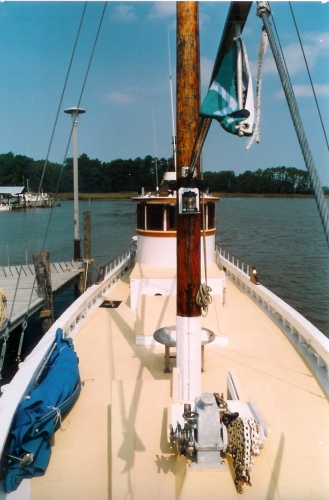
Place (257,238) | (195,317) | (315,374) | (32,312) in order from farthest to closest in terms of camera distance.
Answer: (257,238), (32,312), (315,374), (195,317)

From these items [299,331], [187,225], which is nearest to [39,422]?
[187,225]

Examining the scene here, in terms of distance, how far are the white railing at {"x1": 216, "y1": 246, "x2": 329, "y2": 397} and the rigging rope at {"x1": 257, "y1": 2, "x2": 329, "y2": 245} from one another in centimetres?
376

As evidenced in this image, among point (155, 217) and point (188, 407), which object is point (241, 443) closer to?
point (188, 407)

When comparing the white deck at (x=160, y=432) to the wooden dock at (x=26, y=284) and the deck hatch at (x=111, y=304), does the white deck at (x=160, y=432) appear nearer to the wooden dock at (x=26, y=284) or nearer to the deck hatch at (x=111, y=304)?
the deck hatch at (x=111, y=304)

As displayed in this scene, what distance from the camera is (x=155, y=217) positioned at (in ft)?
33.0

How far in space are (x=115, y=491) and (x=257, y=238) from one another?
1346 inches

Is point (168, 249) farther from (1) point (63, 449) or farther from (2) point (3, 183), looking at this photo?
(2) point (3, 183)

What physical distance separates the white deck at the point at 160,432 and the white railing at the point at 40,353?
1.73 ft

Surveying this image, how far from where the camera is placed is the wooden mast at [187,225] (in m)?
3.78

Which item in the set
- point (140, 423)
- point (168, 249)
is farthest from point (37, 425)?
point (168, 249)

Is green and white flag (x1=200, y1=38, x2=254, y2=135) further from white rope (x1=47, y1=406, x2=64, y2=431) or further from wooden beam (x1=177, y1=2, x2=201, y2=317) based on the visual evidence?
white rope (x1=47, y1=406, x2=64, y2=431)

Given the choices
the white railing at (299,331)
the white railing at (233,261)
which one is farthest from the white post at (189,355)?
the white railing at (233,261)

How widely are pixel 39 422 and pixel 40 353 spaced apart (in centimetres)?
165

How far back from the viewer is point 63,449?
A: 13.0 feet
